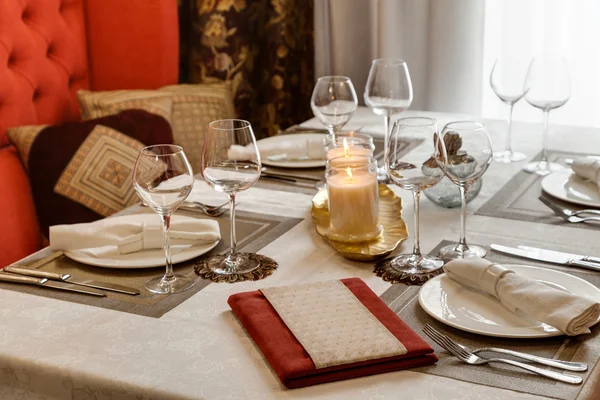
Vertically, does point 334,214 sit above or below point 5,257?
above

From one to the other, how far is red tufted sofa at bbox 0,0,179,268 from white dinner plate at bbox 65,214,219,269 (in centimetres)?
94

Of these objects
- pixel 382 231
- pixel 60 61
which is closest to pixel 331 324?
pixel 382 231

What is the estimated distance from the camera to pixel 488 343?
1030 millimetres

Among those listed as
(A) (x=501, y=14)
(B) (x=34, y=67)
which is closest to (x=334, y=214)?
(B) (x=34, y=67)

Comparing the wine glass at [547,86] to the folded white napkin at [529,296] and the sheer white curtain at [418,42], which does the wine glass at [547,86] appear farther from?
the sheer white curtain at [418,42]

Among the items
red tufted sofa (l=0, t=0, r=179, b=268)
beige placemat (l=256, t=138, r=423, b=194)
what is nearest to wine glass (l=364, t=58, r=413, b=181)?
beige placemat (l=256, t=138, r=423, b=194)

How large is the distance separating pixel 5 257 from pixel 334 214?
1163mm

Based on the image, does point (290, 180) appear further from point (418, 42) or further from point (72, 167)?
point (418, 42)

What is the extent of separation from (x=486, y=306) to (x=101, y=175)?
4.54 feet

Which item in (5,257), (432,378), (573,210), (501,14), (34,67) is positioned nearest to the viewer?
(432,378)

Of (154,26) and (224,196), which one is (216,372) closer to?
(224,196)

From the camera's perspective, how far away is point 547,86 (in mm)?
1752

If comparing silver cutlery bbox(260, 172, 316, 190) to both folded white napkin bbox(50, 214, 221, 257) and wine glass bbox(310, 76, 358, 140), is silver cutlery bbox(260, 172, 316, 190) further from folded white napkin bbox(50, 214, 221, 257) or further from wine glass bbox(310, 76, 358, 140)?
folded white napkin bbox(50, 214, 221, 257)

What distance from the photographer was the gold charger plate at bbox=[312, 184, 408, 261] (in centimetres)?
131
